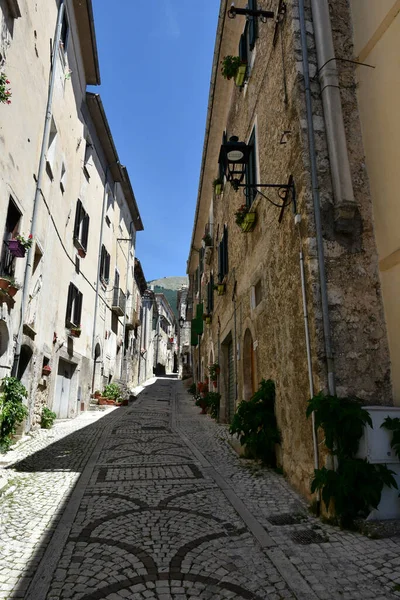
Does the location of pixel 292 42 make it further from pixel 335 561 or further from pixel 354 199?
pixel 335 561

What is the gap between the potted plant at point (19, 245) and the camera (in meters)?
6.80

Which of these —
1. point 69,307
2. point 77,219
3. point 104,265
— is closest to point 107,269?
point 104,265

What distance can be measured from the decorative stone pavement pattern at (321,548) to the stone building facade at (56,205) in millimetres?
4859

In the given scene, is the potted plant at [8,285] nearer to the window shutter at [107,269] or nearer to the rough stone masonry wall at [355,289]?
the rough stone masonry wall at [355,289]

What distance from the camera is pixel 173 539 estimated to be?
3.26 m

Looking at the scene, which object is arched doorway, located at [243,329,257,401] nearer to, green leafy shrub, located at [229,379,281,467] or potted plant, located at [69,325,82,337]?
green leafy shrub, located at [229,379,281,467]

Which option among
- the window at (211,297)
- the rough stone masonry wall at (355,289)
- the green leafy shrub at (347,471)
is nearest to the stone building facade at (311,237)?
the rough stone masonry wall at (355,289)

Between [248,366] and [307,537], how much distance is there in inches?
190

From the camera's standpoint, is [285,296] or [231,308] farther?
[231,308]

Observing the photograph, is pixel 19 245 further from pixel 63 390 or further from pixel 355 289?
pixel 63 390

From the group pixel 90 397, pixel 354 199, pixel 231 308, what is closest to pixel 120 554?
pixel 354 199

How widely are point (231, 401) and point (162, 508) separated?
658 centimetres

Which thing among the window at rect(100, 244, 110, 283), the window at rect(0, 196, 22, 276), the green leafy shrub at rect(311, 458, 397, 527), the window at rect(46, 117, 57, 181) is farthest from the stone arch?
the window at rect(100, 244, 110, 283)

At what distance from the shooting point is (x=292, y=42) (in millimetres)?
5059
